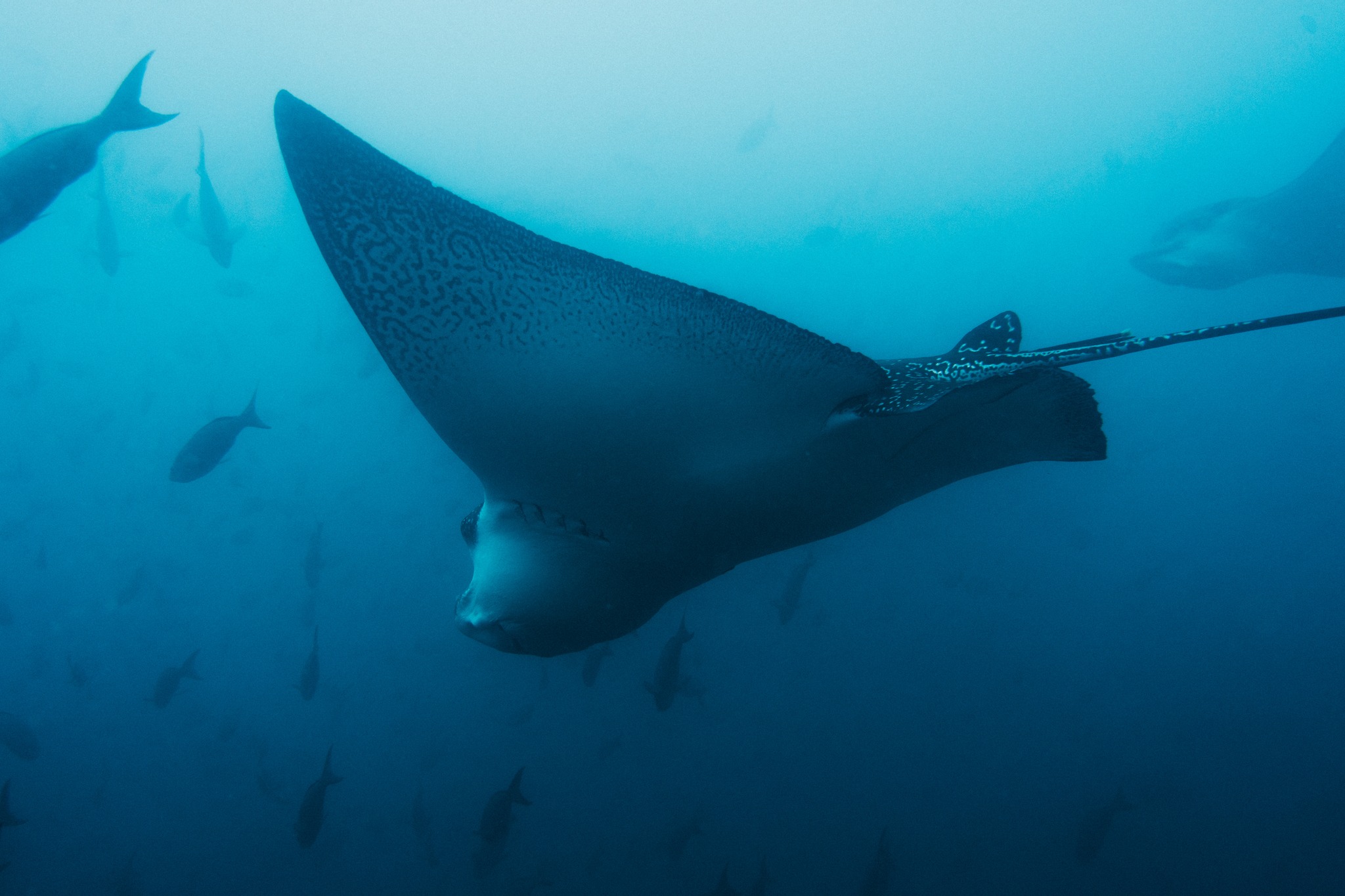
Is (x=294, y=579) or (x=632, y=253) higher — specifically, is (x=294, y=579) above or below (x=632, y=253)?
below

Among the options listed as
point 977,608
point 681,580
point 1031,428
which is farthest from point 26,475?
point 977,608

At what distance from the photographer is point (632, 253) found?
21.3 meters

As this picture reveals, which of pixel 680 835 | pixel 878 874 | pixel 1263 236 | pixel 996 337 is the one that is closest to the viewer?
pixel 996 337

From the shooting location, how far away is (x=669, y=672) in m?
6.29

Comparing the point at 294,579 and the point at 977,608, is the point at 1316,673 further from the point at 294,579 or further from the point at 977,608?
the point at 294,579

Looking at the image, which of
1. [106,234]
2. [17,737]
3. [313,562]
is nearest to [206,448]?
[313,562]

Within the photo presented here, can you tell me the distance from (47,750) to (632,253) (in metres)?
18.8

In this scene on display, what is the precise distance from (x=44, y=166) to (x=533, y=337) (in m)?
4.80

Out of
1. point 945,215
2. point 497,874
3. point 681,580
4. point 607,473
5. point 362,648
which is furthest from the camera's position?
point 945,215

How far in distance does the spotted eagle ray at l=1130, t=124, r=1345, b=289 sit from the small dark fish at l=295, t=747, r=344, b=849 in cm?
1482

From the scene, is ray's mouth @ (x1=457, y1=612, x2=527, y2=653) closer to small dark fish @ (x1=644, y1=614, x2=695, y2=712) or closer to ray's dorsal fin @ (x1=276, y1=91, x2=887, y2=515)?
ray's dorsal fin @ (x1=276, y1=91, x2=887, y2=515)

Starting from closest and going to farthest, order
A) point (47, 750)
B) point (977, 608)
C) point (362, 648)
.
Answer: point (47, 750) → point (362, 648) → point (977, 608)

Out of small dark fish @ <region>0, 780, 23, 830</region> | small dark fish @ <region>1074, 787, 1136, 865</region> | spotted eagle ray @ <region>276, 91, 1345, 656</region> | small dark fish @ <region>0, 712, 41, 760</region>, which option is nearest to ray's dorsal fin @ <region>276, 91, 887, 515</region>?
spotted eagle ray @ <region>276, 91, 1345, 656</region>

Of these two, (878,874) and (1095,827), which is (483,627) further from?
(1095,827)
